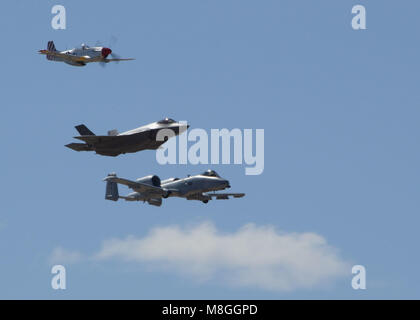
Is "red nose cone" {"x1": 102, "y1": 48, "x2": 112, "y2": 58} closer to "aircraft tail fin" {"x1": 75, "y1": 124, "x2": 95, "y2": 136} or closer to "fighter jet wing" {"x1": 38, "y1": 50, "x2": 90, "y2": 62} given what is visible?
"fighter jet wing" {"x1": 38, "y1": 50, "x2": 90, "y2": 62}

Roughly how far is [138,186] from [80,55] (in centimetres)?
2160

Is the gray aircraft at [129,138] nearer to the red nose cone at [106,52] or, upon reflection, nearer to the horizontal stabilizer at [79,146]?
the horizontal stabilizer at [79,146]

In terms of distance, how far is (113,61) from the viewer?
509ft

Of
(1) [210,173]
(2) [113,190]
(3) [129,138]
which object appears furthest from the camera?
(2) [113,190]

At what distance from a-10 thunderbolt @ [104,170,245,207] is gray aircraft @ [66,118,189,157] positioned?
7.30m

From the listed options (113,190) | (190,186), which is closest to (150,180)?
(190,186)

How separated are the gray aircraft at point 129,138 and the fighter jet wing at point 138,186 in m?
6.38

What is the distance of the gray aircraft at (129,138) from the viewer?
14700 cm

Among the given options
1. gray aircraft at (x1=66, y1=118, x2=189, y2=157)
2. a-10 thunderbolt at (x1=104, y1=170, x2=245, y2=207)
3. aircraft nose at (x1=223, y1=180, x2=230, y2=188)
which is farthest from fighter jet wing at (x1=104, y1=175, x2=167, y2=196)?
aircraft nose at (x1=223, y1=180, x2=230, y2=188)

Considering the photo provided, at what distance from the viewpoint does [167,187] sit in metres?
158

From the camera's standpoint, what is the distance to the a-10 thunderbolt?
Answer: 6137 inches

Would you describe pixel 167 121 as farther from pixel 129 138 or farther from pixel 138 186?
pixel 138 186

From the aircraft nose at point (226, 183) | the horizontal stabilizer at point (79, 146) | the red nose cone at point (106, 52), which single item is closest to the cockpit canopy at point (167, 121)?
the horizontal stabilizer at point (79, 146)
